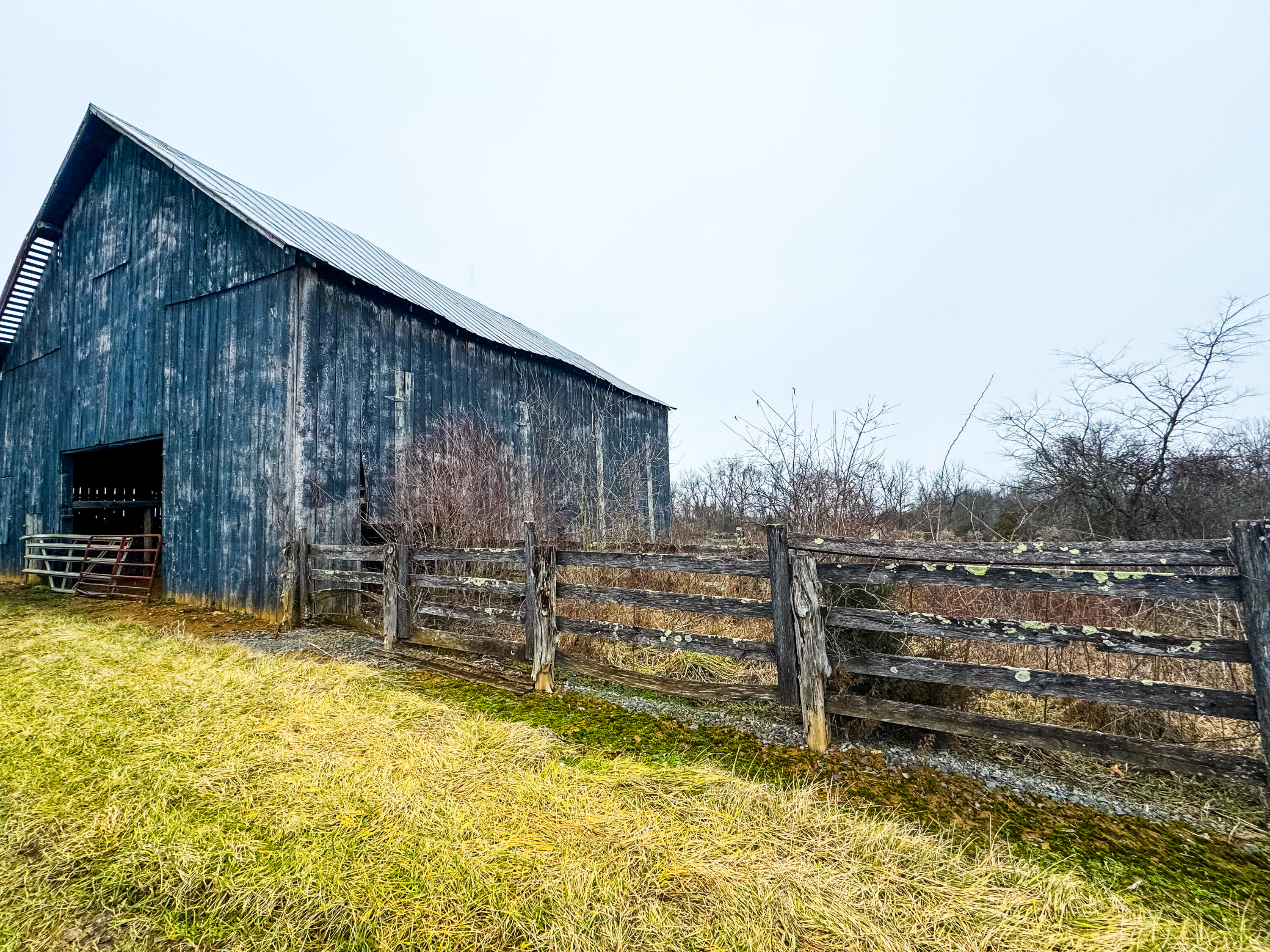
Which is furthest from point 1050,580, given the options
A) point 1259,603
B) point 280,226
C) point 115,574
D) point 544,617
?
point 115,574

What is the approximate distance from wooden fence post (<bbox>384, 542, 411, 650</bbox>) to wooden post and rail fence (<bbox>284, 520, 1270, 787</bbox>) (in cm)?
144

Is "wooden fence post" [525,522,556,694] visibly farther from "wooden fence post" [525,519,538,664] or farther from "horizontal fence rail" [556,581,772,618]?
"horizontal fence rail" [556,581,772,618]

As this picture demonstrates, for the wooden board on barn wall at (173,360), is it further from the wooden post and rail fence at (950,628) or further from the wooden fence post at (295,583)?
the wooden post and rail fence at (950,628)

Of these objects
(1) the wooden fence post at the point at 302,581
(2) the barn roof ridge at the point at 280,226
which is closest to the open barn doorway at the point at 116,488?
(2) the barn roof ridge at the point at 280,226

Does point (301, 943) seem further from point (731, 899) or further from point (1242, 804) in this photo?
point (1242, 804)

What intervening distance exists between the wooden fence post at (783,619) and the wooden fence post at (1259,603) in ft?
7.67

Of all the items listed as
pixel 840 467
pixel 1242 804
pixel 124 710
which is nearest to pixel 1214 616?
pixel 1242 804

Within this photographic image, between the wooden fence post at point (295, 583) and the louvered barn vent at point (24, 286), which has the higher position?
the louvered barn vent at point (24, 286)

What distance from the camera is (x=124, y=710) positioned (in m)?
4.36

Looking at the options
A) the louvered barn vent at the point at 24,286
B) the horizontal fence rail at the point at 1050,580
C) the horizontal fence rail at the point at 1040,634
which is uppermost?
the louvered barn vent at the point at 24,286

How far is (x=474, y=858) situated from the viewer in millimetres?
2514

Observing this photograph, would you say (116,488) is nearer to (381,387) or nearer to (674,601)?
(381,387)

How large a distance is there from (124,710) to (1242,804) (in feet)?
24.5

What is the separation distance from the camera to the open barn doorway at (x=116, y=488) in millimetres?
12453
